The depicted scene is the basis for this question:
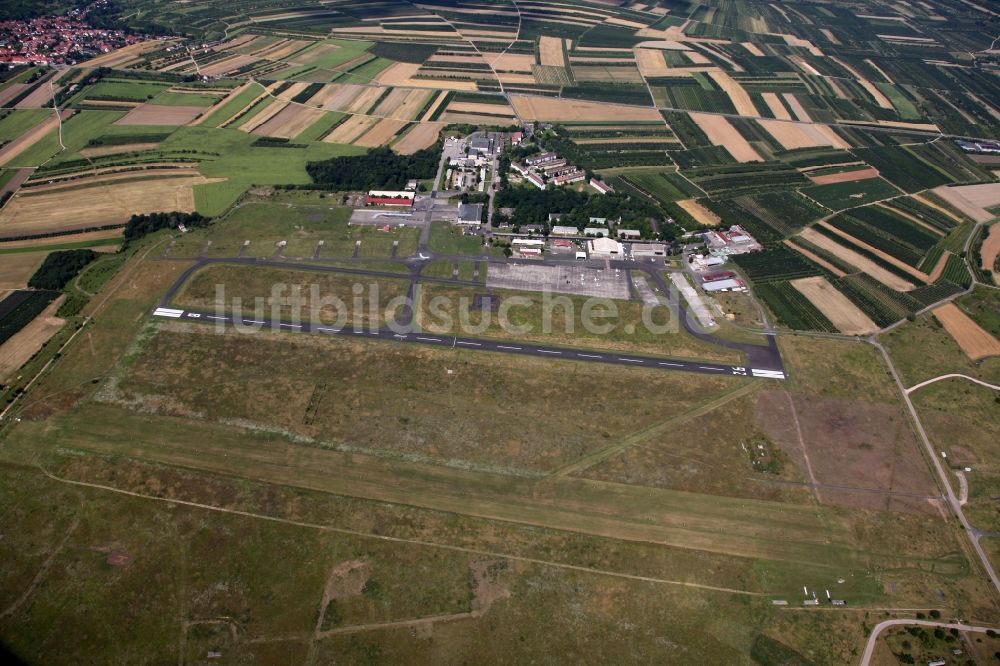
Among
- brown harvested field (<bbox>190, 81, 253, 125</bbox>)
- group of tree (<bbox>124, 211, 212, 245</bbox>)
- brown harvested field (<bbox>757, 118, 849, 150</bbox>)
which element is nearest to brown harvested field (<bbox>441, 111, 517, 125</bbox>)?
brown harvested field (<bbox>190, 81, 253, 125</bbox>)

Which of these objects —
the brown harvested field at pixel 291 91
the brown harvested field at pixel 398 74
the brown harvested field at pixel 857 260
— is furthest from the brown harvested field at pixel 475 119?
the brown harvested field at pixel 857 260

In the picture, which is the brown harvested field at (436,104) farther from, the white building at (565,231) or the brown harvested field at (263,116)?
the white building at (565,231)

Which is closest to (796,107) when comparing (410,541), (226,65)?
(410,541)

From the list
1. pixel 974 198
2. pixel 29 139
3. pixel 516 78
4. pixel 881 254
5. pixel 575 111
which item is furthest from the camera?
pixel 516 78

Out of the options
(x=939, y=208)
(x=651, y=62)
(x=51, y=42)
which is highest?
(x=51, y=42)

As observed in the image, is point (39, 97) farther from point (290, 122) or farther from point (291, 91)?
point (290, 122)

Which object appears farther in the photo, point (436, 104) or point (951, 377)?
point (436, 104)

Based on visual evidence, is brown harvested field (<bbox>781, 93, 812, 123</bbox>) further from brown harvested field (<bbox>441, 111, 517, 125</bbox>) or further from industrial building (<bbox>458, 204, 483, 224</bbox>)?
industrial building (<bbox>458, 204, 483, 224</bbox>)

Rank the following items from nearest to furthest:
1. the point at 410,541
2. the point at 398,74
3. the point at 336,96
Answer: the point at 410,541, the point at 336,96, the point at 398,74
